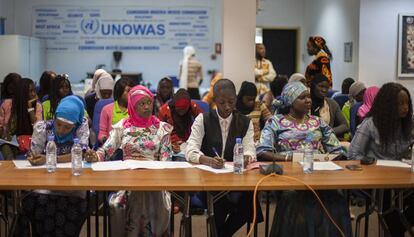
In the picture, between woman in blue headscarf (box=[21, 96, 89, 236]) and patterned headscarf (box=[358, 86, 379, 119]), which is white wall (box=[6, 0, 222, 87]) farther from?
woman in blue headscarf (box=[21, 96, 89, 236])

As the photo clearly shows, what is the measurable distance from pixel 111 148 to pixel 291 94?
1.32 metres

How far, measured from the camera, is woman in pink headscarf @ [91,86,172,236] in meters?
3.48

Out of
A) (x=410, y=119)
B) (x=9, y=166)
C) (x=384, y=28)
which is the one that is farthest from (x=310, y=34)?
(x=9, y=166)

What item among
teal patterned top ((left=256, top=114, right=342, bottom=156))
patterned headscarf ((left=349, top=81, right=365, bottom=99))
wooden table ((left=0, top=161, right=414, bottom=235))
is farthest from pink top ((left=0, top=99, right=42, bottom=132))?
patterned headscarf ((left=349, top=81, right=365, bottom=99))

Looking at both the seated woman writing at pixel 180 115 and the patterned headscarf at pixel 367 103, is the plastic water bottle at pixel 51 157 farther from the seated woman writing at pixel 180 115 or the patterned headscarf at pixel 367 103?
the patterned headscarf at pixel 367 103

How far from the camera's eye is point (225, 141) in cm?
376

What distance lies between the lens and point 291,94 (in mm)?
3914

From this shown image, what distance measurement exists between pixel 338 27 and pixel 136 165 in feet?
22.8

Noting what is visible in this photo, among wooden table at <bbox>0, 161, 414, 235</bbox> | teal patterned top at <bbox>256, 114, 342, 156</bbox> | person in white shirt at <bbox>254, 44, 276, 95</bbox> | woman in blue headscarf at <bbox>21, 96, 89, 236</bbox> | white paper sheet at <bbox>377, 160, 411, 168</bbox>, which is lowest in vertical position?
woman in blue headscarf at <bbox>21, 96, 89, 236</bbox>

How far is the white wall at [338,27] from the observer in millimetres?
8734

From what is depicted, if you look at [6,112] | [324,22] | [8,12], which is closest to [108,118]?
[6,112]

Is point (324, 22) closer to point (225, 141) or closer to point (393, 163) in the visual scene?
point (393, 163)

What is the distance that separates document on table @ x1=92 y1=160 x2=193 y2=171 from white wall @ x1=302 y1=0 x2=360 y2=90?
5.79 m

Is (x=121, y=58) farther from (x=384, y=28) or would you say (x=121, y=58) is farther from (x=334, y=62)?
(x=384, y=28)
